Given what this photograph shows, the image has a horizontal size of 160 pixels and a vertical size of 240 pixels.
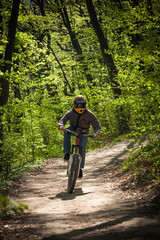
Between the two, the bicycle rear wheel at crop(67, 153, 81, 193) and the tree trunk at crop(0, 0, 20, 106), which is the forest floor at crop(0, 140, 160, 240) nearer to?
the bicycle rear wheel at crop(67, 153, 81, 193)

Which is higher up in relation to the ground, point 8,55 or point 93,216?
point 8,55

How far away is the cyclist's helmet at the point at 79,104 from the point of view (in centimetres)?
705

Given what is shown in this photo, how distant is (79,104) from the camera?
23.3 ft

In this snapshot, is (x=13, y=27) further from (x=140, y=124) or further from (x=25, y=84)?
(x=140, y=124)

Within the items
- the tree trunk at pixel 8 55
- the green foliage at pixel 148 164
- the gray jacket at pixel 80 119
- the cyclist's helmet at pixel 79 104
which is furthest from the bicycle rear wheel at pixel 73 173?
the tree trunk at pixel 8 55

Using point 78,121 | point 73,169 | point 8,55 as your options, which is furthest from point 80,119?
point 8,55

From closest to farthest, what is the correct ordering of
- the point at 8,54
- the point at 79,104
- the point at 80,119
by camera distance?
the point at 79,104 → the point at 80,119 → the point at 8,54

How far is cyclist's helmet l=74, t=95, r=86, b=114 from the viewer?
7.05 metres

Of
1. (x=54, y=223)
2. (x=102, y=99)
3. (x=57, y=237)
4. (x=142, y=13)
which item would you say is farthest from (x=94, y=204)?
(x=102, y=99)

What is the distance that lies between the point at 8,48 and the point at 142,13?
20.2 feet

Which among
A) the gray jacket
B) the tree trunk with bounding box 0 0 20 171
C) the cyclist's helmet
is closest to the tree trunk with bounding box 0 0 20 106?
the tree trunk with bounding box 0 0 20 171

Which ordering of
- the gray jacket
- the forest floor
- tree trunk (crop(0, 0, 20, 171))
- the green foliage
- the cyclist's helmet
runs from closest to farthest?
the forest floor < the green foliage < the cyclist's helmet < the gray jacket < tree trunk (crop(0, 0, 20, 171))

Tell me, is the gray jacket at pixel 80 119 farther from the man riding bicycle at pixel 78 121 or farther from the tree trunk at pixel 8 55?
the tree trunk at pixel 8 55

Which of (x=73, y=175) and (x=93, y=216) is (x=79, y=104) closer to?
(x=73, y=175)
